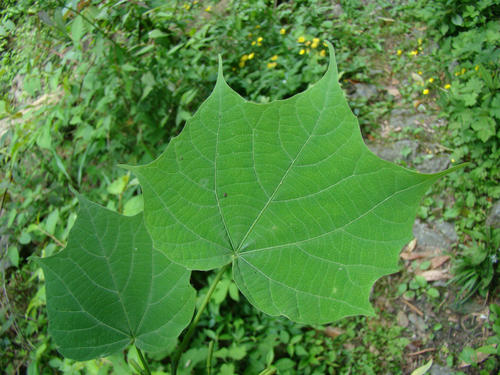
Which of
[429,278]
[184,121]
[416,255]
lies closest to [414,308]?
[429,278]

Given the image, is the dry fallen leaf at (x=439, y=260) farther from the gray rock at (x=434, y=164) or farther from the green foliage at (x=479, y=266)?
the gray rock at (x=434, y=164)

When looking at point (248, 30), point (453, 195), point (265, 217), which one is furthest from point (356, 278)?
point (248, 30)

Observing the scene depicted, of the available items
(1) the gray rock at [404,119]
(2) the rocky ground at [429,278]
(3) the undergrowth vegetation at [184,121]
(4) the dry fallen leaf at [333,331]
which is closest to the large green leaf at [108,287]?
(3) the undergrowth vegetation at [184,121]

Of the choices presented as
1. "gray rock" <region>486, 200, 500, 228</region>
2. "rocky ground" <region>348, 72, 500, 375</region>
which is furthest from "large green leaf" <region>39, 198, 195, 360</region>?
"gray rock" <region>486, 200, 500, 228</region>

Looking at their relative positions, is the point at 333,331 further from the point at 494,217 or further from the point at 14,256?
the point at 14,256

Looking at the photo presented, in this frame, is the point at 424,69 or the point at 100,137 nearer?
the point at 100,137

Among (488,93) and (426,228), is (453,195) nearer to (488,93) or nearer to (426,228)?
(426,228)
